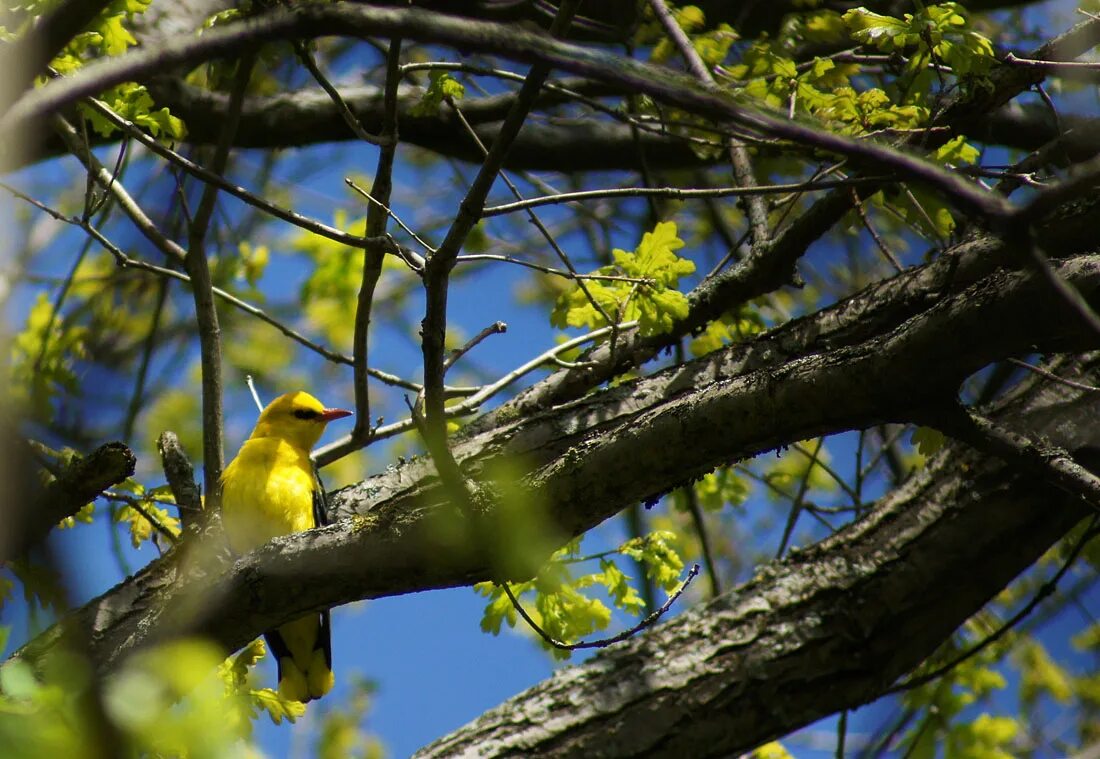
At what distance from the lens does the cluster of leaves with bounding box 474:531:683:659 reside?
404 centimetres

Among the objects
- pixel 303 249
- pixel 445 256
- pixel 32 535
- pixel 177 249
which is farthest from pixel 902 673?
pixel 303 249

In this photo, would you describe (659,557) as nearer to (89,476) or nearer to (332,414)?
(89,476)

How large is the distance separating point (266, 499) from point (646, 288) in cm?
242

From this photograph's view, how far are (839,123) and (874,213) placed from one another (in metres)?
3.77

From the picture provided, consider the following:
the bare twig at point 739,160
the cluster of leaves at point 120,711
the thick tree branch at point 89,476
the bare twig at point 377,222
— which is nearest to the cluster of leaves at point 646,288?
the bare twig at point 739,160

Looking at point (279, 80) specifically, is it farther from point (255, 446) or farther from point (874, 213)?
point (874, 213)

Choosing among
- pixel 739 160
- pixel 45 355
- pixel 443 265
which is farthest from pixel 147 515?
pixel 739 160

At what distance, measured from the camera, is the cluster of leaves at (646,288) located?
3598 millimetres

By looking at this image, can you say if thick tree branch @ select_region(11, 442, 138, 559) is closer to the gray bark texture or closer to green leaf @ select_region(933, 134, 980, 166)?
the gray bark texture

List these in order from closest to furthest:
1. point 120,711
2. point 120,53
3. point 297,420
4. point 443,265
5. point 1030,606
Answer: point 120,711 → point 443,265 → point 1030,606 → point 120,53 → point 297,420

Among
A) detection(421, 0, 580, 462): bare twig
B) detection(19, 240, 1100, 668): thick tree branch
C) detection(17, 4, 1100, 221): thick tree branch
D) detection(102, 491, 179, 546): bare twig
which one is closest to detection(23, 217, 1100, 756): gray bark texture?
detection(19, 240, 1100, 668): thick tree branch

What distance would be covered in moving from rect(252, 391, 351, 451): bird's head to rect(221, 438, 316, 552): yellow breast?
0.64m

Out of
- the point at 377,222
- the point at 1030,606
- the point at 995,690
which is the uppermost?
the point at 377,222

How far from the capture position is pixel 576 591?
424 centimetres
